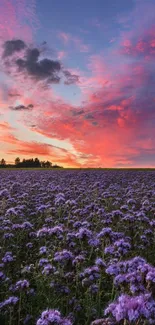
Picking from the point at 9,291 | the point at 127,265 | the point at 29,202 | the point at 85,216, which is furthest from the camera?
the point at 29,202

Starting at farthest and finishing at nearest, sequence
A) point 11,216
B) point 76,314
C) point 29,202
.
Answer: point 29,202
point 11,216
point 76,314

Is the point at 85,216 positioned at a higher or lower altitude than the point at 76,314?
higher

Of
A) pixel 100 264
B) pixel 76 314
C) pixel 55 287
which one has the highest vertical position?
pixel 100 264

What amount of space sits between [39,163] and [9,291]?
84.8 metres

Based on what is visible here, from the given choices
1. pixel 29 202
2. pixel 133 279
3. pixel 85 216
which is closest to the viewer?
pixel 133 279

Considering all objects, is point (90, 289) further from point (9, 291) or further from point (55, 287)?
point (9, 291)

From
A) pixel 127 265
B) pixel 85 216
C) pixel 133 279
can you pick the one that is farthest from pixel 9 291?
pixel 85 216

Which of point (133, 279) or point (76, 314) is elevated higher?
point (133, 279)

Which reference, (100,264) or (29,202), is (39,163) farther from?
(100,264)

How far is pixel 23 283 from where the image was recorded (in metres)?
4.47

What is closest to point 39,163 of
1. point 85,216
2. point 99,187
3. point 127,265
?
point 99,187

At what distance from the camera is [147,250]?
302 inches

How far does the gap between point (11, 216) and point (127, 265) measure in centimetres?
556

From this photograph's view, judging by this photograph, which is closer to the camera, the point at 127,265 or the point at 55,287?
the point at 127,265
